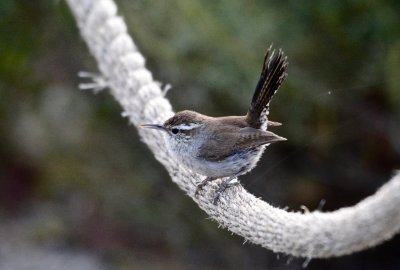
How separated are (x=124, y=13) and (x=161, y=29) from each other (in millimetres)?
239

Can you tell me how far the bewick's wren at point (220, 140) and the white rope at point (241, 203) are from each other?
6cm

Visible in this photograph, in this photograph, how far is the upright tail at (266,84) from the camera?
279cm

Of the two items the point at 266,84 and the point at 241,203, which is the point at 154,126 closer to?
the point at 266,84

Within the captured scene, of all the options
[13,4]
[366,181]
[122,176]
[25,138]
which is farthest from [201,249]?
[13,4]

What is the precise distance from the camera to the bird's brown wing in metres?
2.99

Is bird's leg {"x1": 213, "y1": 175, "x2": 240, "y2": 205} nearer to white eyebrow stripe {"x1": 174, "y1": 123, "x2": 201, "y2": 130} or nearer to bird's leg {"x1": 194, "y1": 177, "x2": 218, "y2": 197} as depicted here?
bird's leg {"x1": 194, "y1": 177, "x2": 218, "y2": 197}

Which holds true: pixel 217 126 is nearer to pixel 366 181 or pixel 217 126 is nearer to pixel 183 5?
pixel 183 5

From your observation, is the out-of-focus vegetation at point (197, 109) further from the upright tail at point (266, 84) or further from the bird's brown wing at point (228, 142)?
the upright tail at point (266, 84)

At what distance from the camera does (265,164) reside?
194 inches

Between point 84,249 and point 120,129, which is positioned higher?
point 120,129

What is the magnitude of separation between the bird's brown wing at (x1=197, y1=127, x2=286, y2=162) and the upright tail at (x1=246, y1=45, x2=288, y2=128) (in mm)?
54

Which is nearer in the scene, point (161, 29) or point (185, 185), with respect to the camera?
point (185, 185)

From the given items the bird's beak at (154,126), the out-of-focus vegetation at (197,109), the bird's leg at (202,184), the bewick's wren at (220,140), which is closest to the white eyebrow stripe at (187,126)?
the bewick's wren at (220,140)

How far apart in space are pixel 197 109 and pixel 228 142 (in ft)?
5.30
